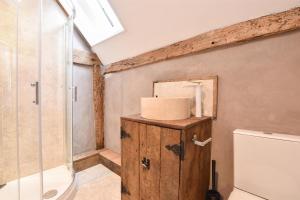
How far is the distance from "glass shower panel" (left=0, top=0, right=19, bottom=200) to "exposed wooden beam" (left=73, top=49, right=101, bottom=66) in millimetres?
684

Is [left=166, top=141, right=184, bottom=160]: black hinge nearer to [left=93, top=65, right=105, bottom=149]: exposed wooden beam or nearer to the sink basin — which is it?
the sink basin

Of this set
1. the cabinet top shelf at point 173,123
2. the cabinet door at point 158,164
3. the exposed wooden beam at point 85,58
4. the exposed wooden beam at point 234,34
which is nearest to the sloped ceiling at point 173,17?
the exposed wooden beam at point 234,34

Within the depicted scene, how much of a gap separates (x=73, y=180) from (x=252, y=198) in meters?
1.66

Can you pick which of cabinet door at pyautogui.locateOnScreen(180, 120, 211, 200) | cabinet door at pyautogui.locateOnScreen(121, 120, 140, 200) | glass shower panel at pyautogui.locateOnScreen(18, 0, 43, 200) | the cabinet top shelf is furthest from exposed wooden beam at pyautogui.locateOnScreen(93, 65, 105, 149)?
cabinet door at pyautogui.locateOnScreen(180, 120, 211, 200)

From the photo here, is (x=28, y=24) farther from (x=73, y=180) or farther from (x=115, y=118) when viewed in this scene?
(x=73, y=180)

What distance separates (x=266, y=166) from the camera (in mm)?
952

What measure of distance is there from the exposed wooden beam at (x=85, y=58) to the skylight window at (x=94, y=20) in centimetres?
17

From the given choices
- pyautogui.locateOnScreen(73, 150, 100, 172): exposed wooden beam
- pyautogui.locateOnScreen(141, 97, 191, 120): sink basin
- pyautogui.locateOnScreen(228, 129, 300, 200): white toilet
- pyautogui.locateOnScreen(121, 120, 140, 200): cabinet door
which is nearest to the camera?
pyautogui.locateOnScreen(228, 129, 300, 200): white toilet

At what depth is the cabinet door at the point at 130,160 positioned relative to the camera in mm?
1245

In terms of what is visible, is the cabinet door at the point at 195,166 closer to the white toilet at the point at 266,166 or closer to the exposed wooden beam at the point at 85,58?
the white toilet at the point at 266,166

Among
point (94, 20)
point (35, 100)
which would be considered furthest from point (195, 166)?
point (94, 20)

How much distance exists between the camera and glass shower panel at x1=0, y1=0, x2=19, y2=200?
1509mm

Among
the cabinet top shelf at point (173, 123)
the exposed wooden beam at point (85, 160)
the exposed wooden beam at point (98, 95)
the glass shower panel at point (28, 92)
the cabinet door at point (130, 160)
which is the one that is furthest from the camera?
the exposed wooden beam at point (98, 95)

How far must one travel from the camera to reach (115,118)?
7.60 feet
